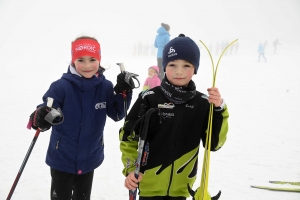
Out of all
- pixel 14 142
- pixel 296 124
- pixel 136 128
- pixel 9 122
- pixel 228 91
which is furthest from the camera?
pixel 228 91

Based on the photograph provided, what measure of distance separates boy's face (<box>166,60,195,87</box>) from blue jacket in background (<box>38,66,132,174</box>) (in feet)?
3.03

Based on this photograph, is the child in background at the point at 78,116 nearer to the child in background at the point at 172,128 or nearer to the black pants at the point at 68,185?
the black pants at the point at 68,185

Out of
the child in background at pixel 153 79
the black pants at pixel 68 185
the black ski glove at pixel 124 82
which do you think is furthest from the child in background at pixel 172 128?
the child in background at pixel 153 79

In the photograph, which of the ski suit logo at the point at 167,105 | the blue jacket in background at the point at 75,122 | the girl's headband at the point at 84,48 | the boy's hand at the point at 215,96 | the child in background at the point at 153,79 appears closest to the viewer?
the boy's hand at the point at 215,96

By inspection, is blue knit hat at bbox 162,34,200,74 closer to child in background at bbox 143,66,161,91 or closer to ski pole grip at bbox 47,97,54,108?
ski pole grip at bbox 47,97,54,108

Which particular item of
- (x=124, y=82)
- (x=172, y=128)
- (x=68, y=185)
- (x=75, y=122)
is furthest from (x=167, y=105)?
(x=68, y=185)

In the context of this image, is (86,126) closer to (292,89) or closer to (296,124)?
(296,124)

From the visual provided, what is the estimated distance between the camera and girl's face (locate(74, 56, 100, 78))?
241cm

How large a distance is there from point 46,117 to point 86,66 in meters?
0.70

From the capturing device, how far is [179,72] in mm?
1918

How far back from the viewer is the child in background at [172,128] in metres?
1.94

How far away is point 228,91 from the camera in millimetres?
11930

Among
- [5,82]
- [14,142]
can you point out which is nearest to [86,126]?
[14,142]

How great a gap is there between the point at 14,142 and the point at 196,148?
5293 mm
